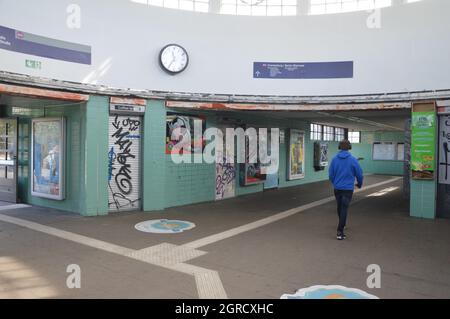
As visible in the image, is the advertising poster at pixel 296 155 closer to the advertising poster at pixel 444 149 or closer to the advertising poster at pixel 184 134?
the advertising poster at pixel 184 134

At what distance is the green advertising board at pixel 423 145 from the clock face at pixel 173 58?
6.16m

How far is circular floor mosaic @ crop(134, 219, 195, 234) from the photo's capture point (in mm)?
7691

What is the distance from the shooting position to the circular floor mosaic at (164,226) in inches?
303

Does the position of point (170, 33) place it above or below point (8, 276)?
above

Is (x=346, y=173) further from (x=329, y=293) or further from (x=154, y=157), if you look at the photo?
(x=154, y=157)

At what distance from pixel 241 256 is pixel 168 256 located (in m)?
1.16

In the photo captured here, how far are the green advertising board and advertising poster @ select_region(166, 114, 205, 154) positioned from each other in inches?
226

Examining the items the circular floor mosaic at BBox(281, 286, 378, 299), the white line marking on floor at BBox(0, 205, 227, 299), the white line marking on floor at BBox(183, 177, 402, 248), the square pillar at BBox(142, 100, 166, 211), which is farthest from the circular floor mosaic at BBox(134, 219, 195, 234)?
the circular floor mosaic at BBox(281, 286, 378, 299)

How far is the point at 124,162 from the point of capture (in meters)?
9.70

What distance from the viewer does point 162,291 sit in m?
4.51

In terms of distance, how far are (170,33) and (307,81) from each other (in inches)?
161

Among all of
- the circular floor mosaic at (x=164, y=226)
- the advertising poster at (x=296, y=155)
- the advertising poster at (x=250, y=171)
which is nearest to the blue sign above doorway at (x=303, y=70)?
the advertising poster at (x=250, y=171)
